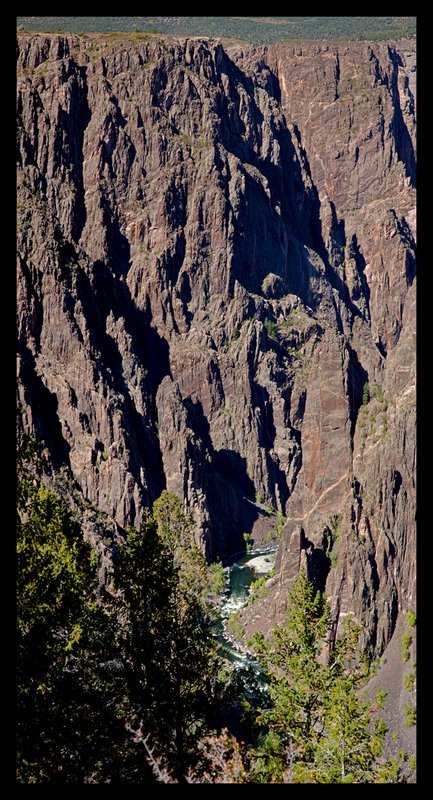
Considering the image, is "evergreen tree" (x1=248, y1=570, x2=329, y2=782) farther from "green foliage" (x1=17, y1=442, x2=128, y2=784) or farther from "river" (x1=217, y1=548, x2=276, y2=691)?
"river" (x1=217, y1=548, x2=276, y2=691)

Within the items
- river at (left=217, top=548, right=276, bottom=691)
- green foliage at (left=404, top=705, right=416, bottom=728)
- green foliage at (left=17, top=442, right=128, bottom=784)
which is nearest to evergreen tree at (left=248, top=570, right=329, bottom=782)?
green foliage at (left=17, top=442, right=128, bottom=784)

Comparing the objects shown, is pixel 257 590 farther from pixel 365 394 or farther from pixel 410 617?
pixel 410 617

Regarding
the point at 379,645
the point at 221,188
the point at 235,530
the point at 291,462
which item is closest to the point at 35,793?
the point at 379,645

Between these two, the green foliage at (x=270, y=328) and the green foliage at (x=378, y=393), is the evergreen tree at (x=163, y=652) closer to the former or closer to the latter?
the green foliage at (x=378, y=393)

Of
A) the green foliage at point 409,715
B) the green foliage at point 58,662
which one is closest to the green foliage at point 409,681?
the green foliage at point 409,715

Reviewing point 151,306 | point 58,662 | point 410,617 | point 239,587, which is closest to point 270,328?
point 151,306

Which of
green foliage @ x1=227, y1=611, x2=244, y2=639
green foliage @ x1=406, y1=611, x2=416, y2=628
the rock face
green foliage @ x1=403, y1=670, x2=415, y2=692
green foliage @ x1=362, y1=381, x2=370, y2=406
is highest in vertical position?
the rock face

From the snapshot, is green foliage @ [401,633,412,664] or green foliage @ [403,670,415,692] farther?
green foliage @ [401,633,412,664]
